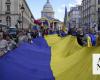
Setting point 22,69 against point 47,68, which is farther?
point 47,68

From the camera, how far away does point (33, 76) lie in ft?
22.9

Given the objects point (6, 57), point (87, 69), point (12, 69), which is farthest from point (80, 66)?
point (6, 57)

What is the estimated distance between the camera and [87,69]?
6.26 m

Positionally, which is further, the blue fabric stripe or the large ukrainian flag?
the blue fabric stripe

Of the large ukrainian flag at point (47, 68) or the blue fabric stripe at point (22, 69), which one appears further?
the blue fabric stripe at point (22, 69)

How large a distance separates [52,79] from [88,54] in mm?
840

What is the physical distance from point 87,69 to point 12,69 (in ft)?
5.59

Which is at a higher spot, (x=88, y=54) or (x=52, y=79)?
(x=88, y=54)

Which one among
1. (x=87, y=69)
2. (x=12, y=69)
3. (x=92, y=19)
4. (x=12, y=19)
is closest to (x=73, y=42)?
(x=12, y=69)

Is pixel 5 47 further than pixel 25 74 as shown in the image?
Yes

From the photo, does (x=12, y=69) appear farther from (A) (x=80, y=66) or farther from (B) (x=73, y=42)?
(B) (x=73, y=42)

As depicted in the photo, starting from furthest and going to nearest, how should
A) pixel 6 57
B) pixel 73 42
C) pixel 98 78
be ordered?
pixel 73 42 → pixel 6 57 → pixel 98 78

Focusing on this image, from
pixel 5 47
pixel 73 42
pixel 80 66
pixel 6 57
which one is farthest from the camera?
pixel 5 47

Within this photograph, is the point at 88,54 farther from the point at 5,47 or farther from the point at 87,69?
the point at 5,47
